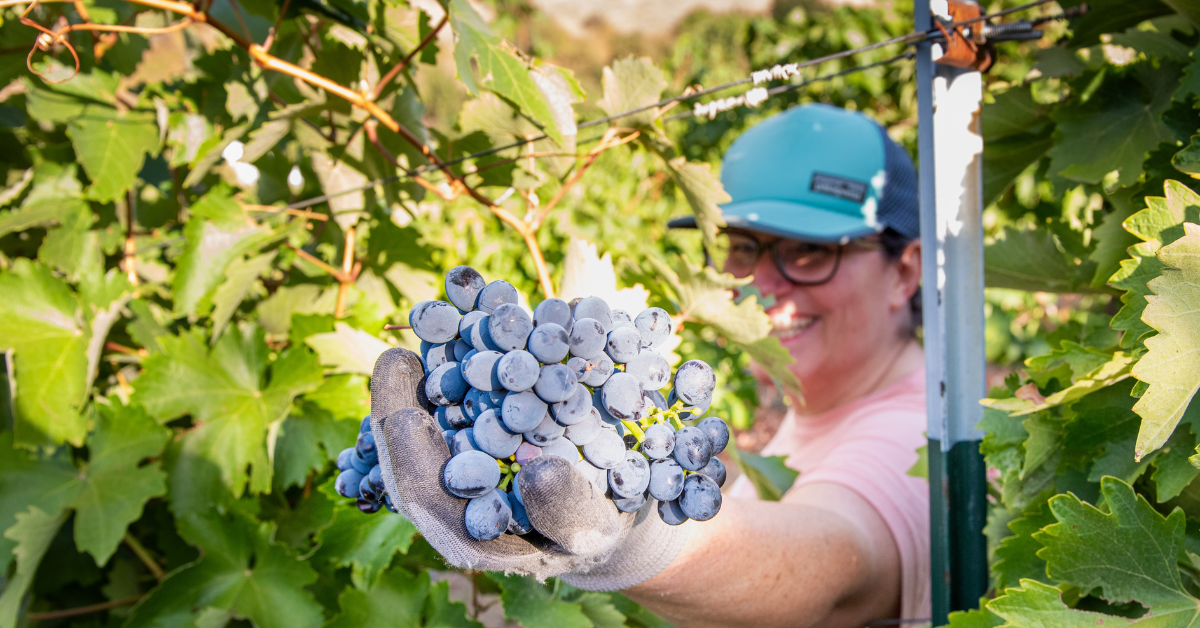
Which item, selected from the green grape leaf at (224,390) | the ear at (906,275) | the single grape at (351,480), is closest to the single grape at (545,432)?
the single grape at (351,480)

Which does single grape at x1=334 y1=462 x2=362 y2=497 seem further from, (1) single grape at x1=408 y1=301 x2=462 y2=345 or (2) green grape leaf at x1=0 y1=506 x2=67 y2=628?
(2) green grape leaf at x1=0 y1=506 x2=67 y2=628

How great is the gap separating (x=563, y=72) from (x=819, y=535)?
2.08ft

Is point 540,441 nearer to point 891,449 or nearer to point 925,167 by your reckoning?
point 925,167

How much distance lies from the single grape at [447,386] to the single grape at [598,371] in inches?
3.9

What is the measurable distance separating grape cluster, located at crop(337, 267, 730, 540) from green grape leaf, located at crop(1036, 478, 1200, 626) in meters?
0.31

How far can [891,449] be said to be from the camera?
49.2 inches

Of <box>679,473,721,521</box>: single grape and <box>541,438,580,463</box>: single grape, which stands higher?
<box>541,438,580,463</box>: single grape

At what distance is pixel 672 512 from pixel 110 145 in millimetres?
1170

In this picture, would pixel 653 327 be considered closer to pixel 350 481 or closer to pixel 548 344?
pixel 548 344

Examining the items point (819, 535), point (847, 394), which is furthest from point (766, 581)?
point (847, 394)

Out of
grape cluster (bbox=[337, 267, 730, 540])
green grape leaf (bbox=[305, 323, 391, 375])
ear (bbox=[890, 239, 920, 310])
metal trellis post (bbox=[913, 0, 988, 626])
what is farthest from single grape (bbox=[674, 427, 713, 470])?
ear (bbox=[890, 239, 920, 310])

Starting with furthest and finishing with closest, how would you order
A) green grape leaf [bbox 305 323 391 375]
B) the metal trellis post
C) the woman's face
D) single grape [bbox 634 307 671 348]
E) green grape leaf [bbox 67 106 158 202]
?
1. the woman's face
2. green grape leaf [bbox 67 106 158 202]
3. green grape leaf [bbox 305 323 391 375]
4. the metal trellis post
5. single grape [bbox 634 307 671 348]

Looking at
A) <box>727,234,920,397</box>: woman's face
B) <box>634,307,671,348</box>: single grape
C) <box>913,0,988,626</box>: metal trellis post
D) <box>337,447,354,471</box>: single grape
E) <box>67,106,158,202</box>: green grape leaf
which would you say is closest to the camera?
<box>634,307,671,348</box>: single grape

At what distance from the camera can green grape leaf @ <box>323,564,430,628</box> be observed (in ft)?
3.14
